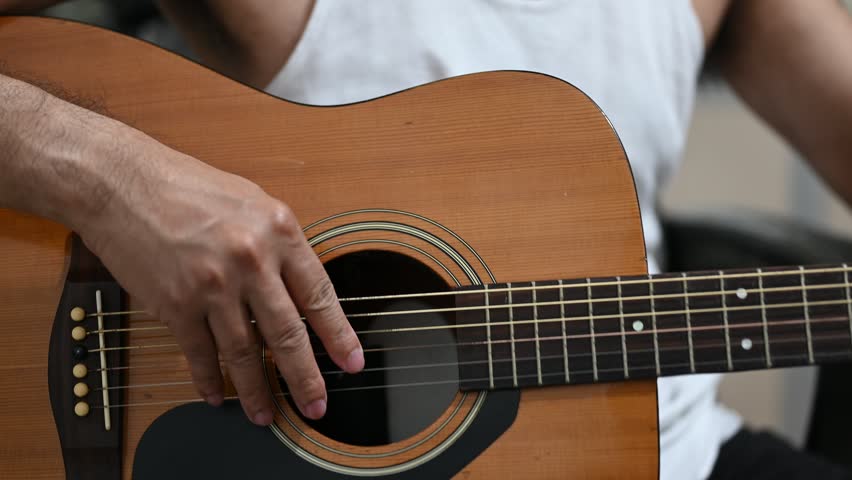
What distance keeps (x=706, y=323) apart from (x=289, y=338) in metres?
0.41

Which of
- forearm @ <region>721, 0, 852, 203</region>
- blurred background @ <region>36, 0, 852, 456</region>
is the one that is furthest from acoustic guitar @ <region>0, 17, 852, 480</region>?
blurred background @ <region>36, 0, 852, 456</region>

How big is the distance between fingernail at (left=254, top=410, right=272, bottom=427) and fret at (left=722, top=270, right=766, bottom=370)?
46 cm

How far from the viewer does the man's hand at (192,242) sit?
59 centimetres

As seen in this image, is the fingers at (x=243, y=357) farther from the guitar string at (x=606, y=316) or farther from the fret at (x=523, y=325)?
the fret at (x=523, y=325)

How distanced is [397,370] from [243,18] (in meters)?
0.49

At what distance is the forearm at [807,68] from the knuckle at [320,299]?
0.83m

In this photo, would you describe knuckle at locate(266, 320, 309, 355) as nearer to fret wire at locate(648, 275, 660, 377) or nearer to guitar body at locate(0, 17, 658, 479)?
guitar body at locate(0, 17, 658, 479)

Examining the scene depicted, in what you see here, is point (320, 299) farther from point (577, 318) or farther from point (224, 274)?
point (577, 318)

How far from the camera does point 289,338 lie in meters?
0.60

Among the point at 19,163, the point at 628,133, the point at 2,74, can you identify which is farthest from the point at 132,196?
the point at 628,133

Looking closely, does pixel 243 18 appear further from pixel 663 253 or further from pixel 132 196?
pixel 663 253

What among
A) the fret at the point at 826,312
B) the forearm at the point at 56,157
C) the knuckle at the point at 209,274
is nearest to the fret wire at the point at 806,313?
the fret at the point at 826,312

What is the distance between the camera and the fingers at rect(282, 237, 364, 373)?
0.61 meters

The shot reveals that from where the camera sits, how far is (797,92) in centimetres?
104
